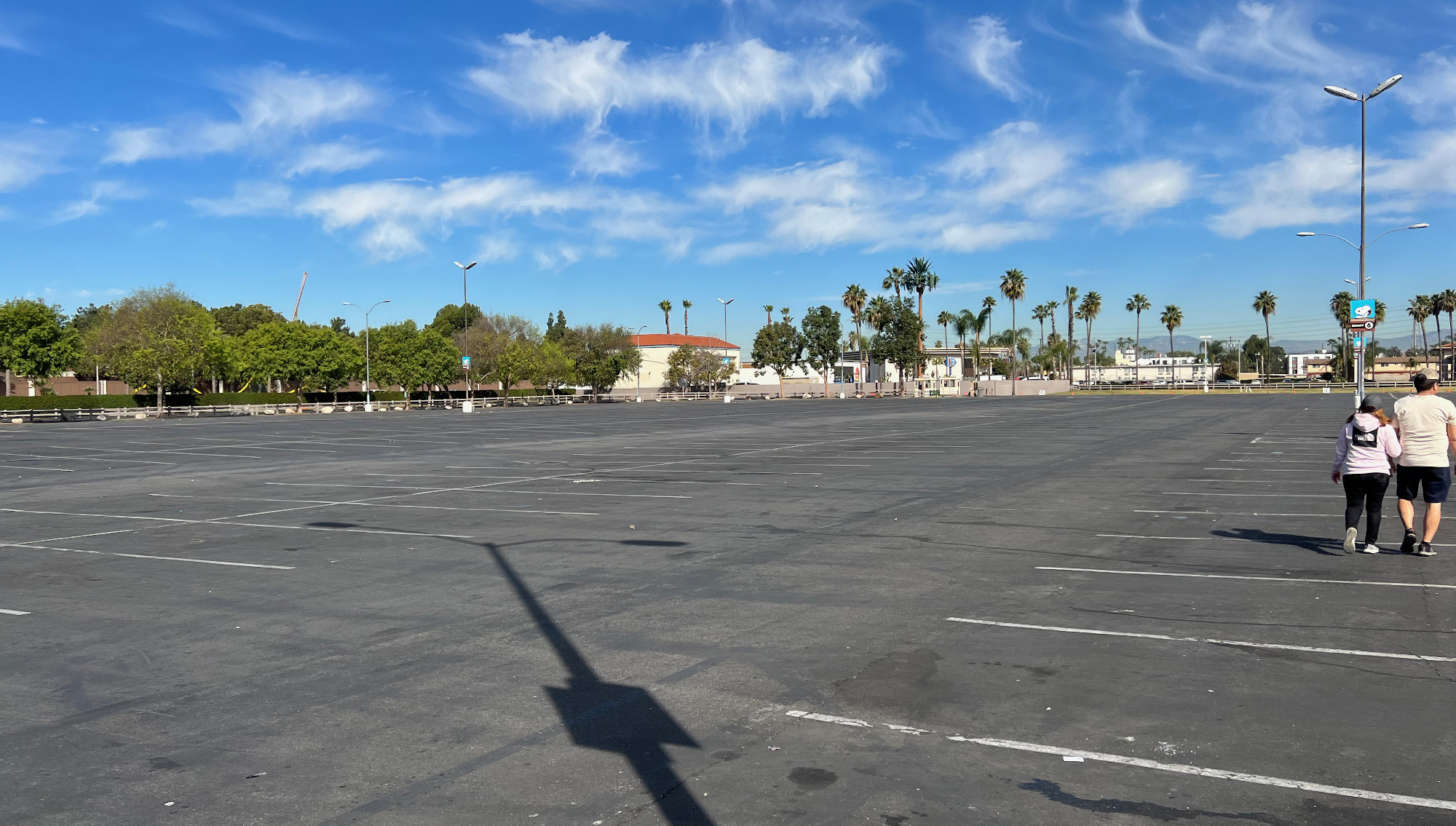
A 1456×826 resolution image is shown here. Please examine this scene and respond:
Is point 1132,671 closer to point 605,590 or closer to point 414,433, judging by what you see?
point 605,590

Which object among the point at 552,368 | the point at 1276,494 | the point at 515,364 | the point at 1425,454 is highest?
the point at 515,364

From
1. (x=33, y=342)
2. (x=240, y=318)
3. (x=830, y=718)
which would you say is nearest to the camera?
(x=830, y=718)

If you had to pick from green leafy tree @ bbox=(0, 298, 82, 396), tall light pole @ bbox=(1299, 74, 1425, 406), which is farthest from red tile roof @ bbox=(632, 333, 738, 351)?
tall light pole @ bbox=(1299, 74, 1425, 406)

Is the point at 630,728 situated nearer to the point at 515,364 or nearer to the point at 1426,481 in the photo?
the point at 1426,481

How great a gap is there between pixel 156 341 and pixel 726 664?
245 feet

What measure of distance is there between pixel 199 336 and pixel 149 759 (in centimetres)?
8020

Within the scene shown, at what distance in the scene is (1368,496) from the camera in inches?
415

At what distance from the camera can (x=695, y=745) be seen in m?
5.12

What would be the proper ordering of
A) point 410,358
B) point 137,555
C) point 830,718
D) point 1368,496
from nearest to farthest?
point 830,718, point 1368,496, point 137,555, point 410,358

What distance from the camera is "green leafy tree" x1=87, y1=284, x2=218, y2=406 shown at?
68625mm

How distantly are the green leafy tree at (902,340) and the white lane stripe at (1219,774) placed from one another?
11321 centimetres

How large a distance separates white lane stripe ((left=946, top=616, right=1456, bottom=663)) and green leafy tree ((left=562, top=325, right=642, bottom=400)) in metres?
98.7

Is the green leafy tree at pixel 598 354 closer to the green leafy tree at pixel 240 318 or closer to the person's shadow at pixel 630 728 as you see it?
the green leafy tree at pixel 240 318

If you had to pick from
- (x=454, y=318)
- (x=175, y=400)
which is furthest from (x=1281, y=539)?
(x=454, y=318)
